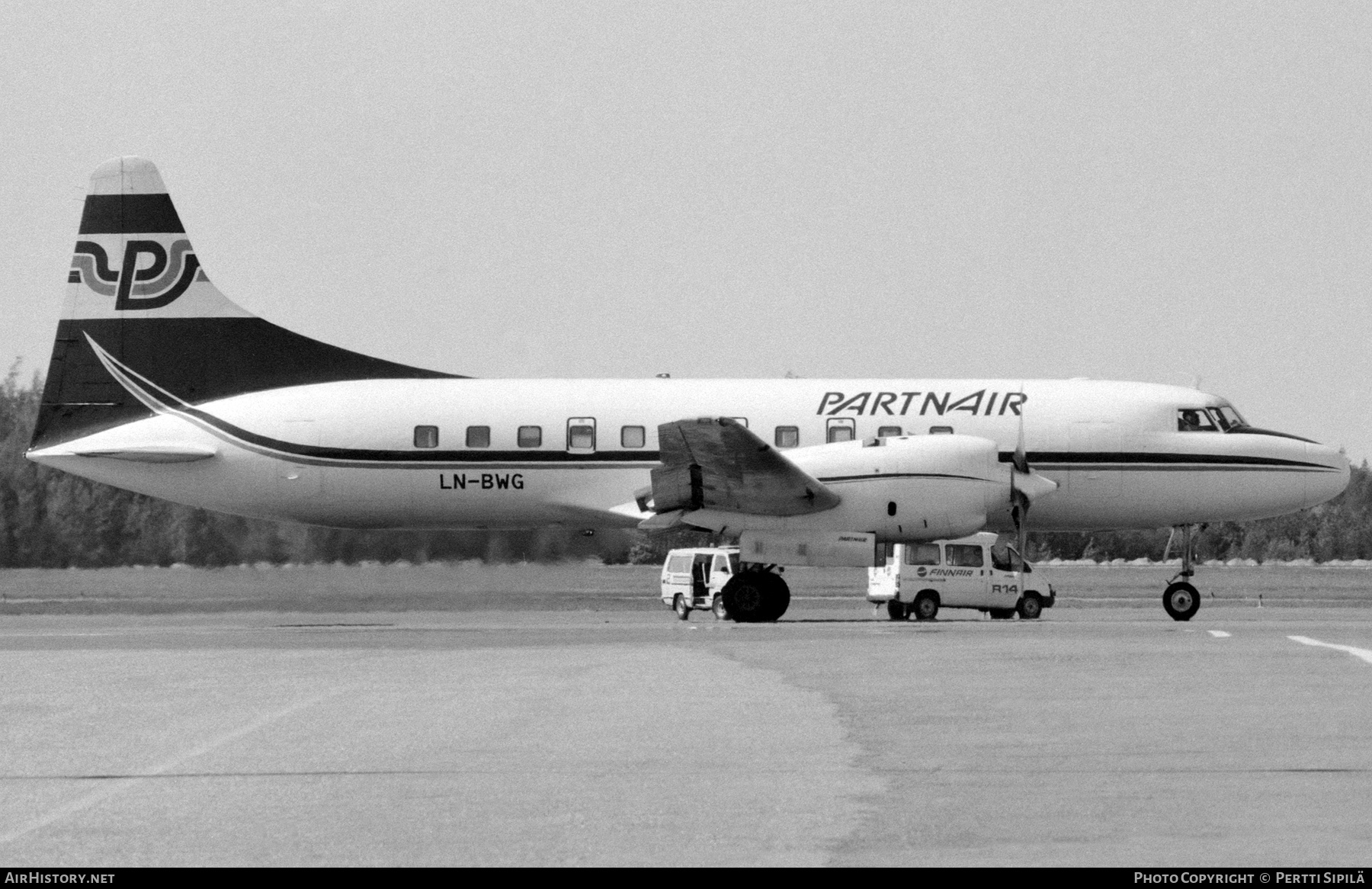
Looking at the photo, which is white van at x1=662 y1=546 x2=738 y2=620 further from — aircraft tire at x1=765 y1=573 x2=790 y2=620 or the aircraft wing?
the aircraft wing

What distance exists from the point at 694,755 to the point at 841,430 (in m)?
20.5

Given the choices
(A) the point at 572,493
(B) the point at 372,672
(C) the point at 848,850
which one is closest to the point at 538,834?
(C) the point at 848,850

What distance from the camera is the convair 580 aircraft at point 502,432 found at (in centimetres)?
3167

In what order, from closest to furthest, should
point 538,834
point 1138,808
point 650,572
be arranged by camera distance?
point 538,834 → point 1138,808 → point 650,572

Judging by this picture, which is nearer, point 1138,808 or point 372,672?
point 1138,808

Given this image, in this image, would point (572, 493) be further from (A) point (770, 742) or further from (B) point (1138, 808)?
(B) point (1138, 808)

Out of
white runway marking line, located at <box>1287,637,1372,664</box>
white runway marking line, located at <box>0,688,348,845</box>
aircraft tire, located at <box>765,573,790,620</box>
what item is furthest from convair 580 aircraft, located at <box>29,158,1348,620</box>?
white runway marking line, located at <box>0,688,348,845</box>

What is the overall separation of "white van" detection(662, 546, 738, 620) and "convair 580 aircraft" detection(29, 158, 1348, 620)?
19.2 feet

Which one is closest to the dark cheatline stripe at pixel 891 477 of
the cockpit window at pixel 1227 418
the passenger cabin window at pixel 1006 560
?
the passenger cabin window at pixel 1006 560

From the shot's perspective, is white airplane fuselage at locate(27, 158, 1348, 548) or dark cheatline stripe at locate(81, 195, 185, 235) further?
dark cheatline stripe at locate(81, 195, 185, 235)

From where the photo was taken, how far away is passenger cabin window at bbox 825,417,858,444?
31.7 meters
